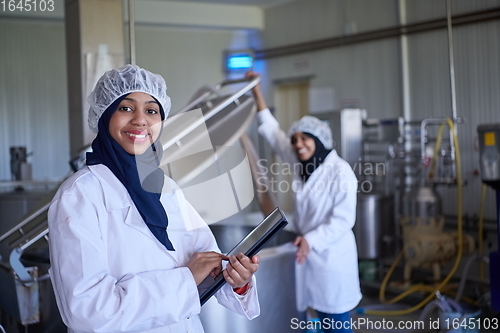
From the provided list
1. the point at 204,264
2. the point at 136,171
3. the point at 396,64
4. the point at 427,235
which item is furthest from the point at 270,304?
the point at 396,64

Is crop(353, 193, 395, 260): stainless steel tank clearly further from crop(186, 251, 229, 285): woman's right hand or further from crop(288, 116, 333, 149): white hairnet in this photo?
crop(186, 251, 229, 285): woman's right hand

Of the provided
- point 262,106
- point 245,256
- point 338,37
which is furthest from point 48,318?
point 338,37

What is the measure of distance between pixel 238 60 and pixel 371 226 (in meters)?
2.76

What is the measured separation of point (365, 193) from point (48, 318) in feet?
8.61

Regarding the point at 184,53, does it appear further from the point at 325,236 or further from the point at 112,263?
the point at 112,263

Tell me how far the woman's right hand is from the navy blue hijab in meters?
0.06

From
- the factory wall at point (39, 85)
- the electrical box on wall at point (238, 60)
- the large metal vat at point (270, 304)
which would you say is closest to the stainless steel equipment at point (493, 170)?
the large metal vat at point (270, 304)

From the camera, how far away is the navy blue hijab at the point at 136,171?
1.06 m

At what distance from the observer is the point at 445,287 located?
375 cm

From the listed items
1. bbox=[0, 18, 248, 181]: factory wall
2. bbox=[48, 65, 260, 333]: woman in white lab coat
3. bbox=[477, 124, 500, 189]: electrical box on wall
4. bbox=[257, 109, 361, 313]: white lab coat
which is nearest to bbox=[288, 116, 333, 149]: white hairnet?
bbox=[257, 109, 361, 313]: white lab coat

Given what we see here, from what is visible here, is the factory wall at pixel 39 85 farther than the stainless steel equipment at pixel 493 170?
Yes

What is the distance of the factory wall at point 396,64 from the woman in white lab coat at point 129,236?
11.4 feet

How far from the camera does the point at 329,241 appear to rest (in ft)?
7.17

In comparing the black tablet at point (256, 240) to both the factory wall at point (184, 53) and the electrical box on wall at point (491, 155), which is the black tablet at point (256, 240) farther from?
the factory wall at point (184, 53)
